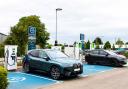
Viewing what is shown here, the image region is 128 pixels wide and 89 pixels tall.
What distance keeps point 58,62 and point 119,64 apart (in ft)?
33.7

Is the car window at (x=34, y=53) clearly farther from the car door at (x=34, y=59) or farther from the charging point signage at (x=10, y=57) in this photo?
the charging point signage at (x=10, y=57)

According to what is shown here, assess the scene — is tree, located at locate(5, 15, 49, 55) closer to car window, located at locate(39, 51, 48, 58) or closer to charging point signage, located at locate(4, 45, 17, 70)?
charging point signage, located at locate(4, 45, 17, 70)

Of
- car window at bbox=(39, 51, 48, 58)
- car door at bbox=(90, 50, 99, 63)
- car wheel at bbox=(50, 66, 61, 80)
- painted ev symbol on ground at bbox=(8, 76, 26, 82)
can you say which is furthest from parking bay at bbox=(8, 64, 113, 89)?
car door at bbox=(90, 50, 99, 63)

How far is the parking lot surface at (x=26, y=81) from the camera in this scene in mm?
14766

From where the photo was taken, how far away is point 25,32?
1898 inches

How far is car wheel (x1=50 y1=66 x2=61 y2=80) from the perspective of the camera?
1716cm

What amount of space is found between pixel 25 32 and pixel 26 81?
106ft

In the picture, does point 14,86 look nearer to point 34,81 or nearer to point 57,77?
point 34,81

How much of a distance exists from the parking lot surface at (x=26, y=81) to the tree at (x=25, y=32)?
2606 cm

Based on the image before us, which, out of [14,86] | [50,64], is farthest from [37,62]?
[14,86]

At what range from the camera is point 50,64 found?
17.7 meters

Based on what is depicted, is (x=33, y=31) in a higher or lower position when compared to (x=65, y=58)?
higher

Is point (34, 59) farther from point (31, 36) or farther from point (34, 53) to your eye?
point (31, 36)

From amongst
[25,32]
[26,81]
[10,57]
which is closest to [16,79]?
[26,81]
